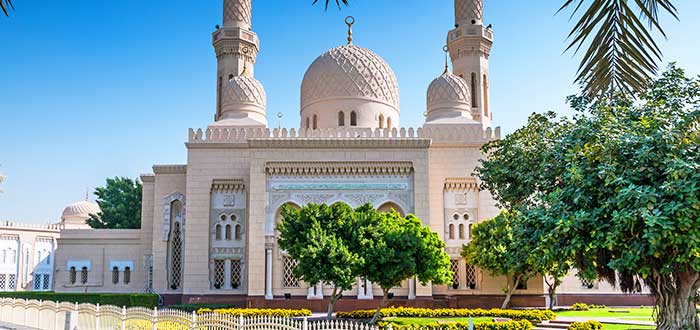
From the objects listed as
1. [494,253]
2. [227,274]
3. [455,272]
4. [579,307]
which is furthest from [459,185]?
[227,274]

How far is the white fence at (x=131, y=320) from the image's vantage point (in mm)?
10805

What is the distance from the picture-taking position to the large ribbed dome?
88.5 ft

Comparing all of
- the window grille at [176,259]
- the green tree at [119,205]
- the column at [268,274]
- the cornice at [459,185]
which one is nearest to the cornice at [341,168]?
the cornice at [459,185]

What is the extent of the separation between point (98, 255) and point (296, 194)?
9.76 m

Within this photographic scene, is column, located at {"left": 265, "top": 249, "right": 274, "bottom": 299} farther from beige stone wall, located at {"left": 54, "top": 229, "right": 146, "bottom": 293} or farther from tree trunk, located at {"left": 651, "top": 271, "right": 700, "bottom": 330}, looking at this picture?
tree trunk, located at {"left": 651, "top": 271, "right": 700, "bottom": 330}

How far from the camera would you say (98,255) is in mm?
27109

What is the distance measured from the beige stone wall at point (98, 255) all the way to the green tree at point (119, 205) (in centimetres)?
1058

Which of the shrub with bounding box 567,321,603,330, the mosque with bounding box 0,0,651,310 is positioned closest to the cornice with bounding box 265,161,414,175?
the mosque with bounding box 0,0,651,310

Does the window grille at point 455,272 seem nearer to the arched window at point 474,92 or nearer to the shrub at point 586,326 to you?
the arched window at point 474,92

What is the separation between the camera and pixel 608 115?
11000mm

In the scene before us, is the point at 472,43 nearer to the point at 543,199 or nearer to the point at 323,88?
the point at 323,88

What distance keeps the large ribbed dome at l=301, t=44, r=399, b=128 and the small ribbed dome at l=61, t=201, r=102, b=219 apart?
24.0 metres

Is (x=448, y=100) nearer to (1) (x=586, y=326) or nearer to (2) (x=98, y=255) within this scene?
(1) (x=586, y=326)

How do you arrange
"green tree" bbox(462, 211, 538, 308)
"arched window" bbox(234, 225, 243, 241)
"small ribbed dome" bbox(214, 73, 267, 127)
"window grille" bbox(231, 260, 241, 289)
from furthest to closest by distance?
"small ribbed dome" bbox(214, 73, 267, 127) → "arched window" bbox(234, 225, 243, 241) → "window grille" bbox(231, 260, 241, 289) → "green tree" bbox(462, 211, 538, 308)
